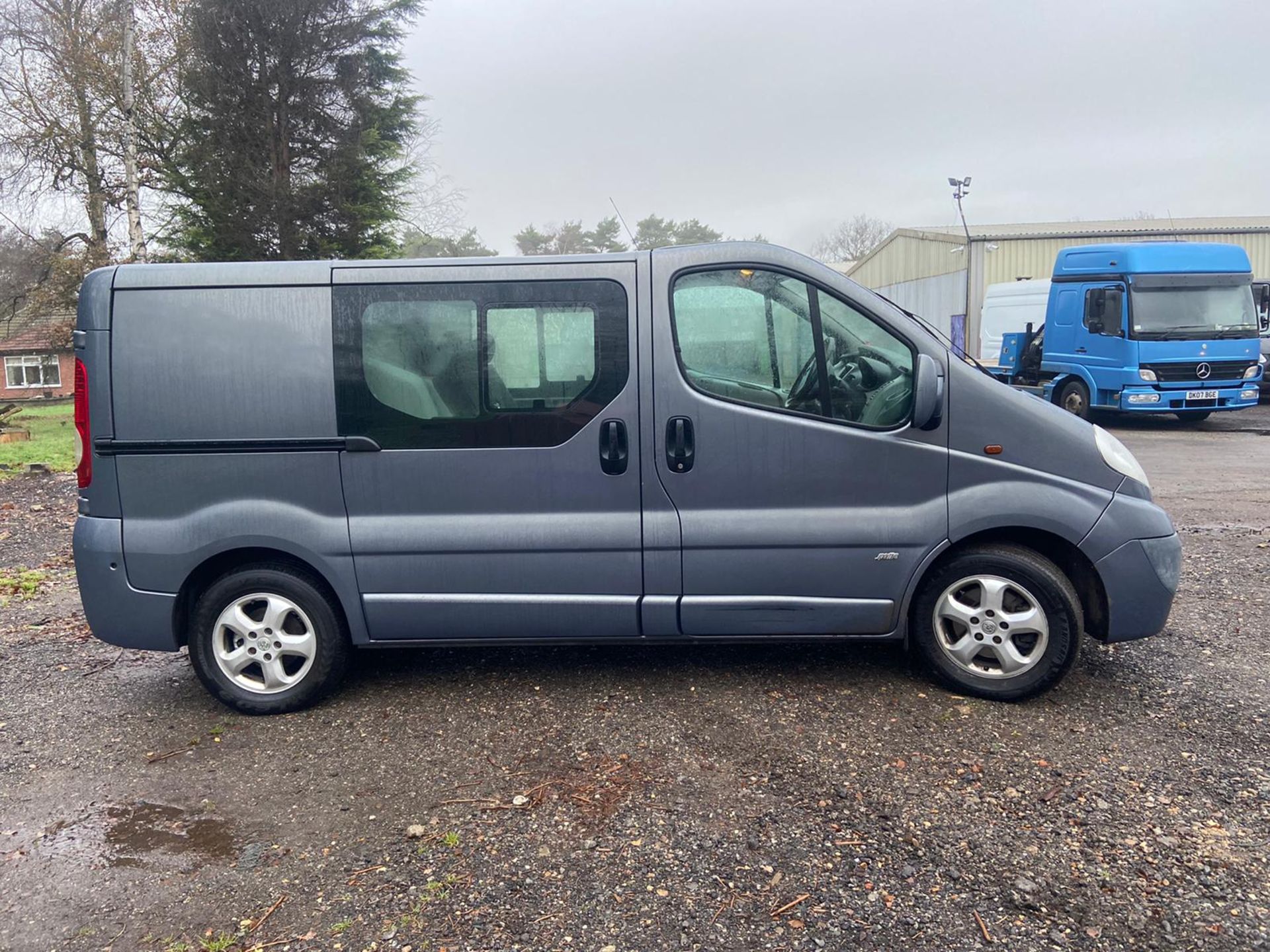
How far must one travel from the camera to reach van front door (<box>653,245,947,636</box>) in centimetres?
407

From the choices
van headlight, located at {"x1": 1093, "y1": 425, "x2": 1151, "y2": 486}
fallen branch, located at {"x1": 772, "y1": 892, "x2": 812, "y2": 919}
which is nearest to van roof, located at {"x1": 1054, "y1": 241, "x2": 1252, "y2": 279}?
van headlight, located at {"x1": 1093, "y1": 425, "x2": 1151, "y2": 486}

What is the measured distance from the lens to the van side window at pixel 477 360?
4.09 meters

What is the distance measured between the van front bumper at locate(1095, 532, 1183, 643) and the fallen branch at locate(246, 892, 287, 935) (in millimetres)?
3495

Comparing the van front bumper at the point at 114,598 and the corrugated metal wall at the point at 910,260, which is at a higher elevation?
the corrugated metal wall at the point at 910,260

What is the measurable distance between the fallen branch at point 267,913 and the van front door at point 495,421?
5.23ft

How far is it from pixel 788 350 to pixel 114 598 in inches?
129

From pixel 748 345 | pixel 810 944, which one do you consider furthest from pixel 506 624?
pixel 810 944

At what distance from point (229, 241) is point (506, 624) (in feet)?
67.0

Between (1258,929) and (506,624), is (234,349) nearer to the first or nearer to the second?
(506,624)

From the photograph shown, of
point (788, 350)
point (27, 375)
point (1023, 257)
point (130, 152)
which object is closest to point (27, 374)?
point (27, 375)

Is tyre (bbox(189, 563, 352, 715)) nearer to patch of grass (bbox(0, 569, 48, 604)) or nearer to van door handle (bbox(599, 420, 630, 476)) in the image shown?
van door handle (bbox(599, 420, 630, 476))

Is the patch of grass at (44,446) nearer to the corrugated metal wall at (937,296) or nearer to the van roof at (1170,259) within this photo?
the van roof at (1170,259)

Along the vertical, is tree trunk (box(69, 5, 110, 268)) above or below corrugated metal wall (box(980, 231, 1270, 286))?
above

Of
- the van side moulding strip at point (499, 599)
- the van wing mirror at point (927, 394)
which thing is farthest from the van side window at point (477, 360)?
the van wing mirror at point (927, 394)
